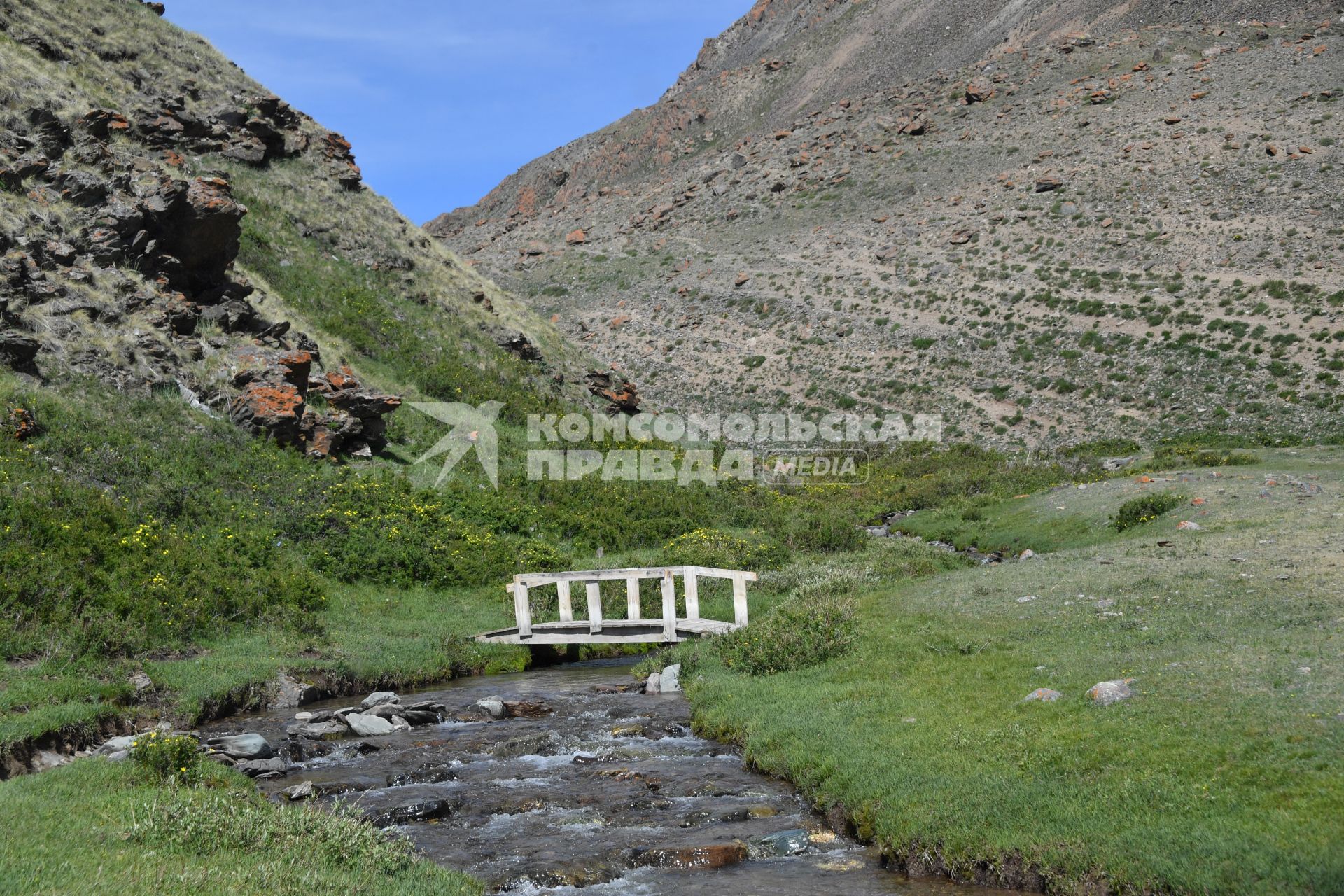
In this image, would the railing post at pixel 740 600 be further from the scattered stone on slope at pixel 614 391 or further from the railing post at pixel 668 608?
the scattered stone on slope at pixel 614 391

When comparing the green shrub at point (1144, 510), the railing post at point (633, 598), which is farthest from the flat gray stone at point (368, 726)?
the green shrub at point (1144, 510)

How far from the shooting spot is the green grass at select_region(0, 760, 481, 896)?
7.09m

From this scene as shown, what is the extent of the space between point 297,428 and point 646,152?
12075 cm

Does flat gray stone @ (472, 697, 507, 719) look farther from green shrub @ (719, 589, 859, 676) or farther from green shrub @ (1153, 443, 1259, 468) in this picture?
green shrub @ (1153, 443, 1259, 468)

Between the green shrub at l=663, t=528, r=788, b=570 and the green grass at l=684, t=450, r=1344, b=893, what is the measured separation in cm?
886

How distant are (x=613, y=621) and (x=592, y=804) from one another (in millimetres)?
10240

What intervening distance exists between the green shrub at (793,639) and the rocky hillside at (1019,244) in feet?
126

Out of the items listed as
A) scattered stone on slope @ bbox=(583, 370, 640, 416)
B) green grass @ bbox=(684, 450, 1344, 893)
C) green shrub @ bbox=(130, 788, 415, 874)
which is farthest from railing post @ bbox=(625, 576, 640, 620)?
scattered stone on slope @ bbox=(583, 370, 640, 416)

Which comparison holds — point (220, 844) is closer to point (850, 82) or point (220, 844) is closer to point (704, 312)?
point (704, 312)

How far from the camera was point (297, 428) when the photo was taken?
29375mm

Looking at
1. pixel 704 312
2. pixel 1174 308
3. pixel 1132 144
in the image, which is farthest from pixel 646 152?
pixel 1174 308

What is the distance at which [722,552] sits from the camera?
2817 cm

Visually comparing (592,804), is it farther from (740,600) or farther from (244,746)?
(740,600)

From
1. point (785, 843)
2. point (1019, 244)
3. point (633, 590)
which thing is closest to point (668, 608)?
point (633, 590)
